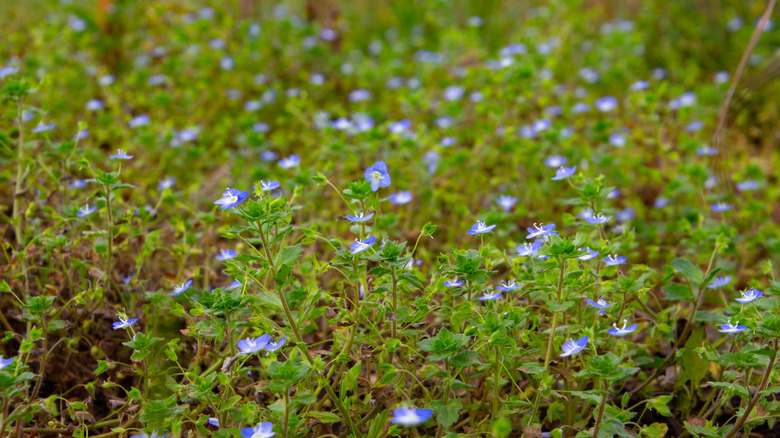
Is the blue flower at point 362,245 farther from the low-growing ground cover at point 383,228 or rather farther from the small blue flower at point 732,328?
the small blue flower at point 732,328

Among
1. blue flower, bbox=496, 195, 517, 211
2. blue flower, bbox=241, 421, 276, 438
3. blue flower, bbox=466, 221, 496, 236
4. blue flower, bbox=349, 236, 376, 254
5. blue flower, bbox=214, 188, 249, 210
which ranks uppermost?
blue flower, bbox=496, 195, 517, 211

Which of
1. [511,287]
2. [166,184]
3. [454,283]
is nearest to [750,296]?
Result: [511,287]

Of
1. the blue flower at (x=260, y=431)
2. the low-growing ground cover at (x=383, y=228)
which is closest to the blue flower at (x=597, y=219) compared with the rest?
the low-growing ground cover at (x=383, y=228)

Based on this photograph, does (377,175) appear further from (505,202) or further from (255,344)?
(505,202)

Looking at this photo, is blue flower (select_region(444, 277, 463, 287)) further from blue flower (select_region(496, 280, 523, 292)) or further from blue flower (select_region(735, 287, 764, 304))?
blue flower (select_region(735, 287, 764, 304))

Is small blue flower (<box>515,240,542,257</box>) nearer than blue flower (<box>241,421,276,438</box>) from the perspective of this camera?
No

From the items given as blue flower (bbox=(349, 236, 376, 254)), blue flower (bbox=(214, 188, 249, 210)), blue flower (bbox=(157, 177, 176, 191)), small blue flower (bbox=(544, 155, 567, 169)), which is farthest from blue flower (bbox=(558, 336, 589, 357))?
blue flower (bbox=(157, 177, 176, 191))

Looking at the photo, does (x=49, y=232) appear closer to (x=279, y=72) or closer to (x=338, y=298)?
(x=338, y=298)
